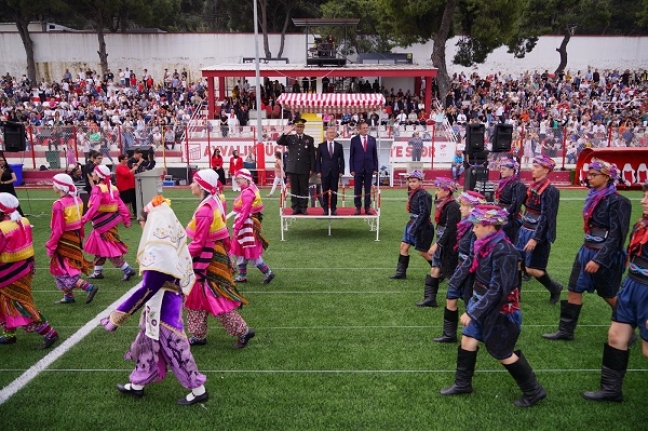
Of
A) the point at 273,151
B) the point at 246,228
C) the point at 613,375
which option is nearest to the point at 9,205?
the point at 246,228

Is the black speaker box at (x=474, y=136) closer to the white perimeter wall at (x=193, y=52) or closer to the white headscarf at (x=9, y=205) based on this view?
the white headscarf at (x=9, y=205)

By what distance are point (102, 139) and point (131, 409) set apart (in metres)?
18.4

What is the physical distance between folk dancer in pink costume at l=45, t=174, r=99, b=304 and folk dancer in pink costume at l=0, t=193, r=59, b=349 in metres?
1.11

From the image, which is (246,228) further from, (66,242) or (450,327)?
(450,327)

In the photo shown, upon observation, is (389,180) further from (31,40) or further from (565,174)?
(31,40)

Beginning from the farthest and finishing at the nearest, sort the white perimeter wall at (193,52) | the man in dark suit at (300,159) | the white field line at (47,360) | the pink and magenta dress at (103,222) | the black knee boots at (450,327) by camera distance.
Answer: the white perimeter wall at (193,52) → the man in dark suit at (300,159) → the pink and magenta dress at (103,222) → the black knee boots at (450,327) → the white field line at (47,360)

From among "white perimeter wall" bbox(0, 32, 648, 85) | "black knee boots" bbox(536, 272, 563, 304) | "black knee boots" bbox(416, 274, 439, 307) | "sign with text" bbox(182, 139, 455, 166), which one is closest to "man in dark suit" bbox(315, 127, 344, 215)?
"black knee boots" bbox(416, 274, 439, 307)

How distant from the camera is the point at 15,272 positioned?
6348 millimetres

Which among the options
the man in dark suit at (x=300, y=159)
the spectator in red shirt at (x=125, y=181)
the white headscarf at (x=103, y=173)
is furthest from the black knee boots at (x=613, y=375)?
the spectator in red shirt at (x=125, y=181)

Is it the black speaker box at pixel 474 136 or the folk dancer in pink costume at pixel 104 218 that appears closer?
the folk dancer in pink costume at pixel 104 218

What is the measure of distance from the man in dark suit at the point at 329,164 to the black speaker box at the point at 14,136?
350 inches

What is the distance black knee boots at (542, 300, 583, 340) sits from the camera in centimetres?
662

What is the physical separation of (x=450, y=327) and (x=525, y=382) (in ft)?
5.09

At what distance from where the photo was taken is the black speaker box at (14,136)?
15.9 m
